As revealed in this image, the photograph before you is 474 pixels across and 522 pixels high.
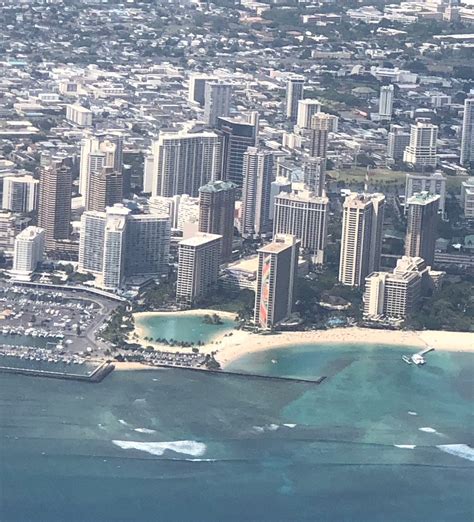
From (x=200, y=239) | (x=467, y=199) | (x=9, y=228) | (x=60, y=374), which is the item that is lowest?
(x=60, y=374)

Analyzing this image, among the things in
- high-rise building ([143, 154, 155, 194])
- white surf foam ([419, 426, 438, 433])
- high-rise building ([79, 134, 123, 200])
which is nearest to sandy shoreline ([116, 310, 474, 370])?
white surf foam ([419, 426, 438, 433])

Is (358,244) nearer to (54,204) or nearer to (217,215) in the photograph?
(217,215)

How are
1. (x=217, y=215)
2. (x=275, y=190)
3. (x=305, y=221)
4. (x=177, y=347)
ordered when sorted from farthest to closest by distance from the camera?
1. (x=275, y=190)
2. (x=305, y=221)
3. (x=217, y=215)
4. (x=177, y=347)

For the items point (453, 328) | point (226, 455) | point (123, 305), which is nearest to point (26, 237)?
point (123, 305)

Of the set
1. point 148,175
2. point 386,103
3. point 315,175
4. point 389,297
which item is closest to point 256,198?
point 315,175

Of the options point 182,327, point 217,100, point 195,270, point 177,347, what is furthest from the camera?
point 217,100

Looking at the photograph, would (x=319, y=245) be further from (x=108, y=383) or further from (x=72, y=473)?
(x=72, y=473)
